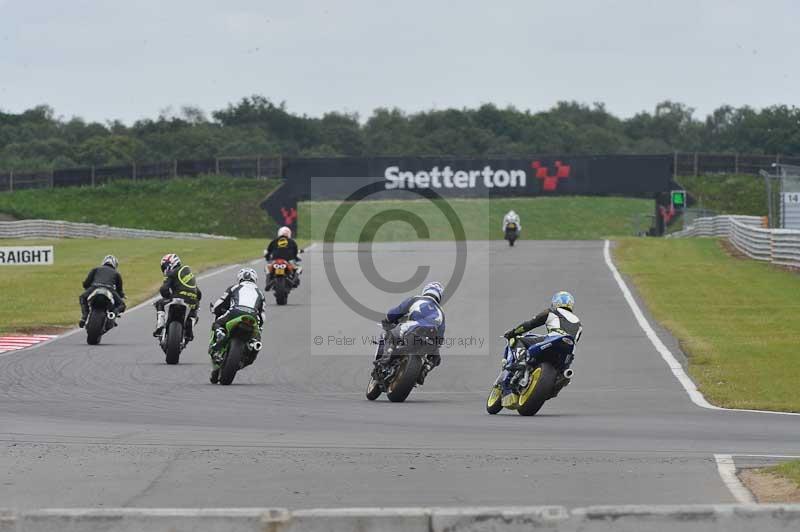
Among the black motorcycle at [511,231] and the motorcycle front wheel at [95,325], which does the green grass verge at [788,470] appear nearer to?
the motorcycle front wheel at [95,325]

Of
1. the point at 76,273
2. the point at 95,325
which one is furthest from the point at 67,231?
the point at 95,325

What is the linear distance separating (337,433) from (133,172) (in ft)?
222

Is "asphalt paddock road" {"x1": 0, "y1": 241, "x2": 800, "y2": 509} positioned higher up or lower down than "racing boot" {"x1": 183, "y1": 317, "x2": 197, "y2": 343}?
lower down

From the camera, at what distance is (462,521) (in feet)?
26.4

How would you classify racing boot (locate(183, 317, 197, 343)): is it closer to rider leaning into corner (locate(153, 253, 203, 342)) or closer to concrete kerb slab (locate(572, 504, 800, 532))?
rider leaning into corner (locate(153, 253, 203, 342))

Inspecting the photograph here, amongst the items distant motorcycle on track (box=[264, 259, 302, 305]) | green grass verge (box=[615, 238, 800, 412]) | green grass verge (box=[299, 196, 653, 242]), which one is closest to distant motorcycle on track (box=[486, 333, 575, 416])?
green grass verge (box=[615, 238, 800, 412])

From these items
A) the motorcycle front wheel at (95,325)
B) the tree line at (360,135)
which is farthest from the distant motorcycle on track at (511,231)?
the tree line at (360,135)

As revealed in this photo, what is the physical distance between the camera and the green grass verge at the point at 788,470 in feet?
34.3

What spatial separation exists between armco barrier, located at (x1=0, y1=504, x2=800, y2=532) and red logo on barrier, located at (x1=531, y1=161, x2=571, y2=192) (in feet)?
189

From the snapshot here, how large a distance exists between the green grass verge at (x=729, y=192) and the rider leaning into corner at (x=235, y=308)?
56.6 metres

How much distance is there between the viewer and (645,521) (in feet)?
26.3

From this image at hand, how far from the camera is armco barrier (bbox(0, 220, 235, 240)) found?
63156 mm

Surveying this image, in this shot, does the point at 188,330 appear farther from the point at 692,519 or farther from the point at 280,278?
the point at 692,519

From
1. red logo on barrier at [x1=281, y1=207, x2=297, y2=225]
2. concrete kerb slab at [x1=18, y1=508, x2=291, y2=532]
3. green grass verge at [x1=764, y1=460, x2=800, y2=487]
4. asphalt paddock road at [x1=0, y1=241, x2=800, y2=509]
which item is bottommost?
asphalt paddock road at [x1=0, y1=241, x2=800, y2=509]
